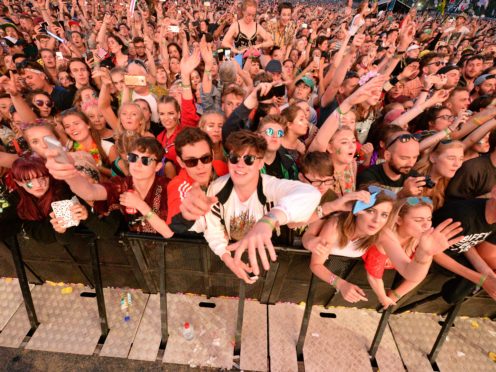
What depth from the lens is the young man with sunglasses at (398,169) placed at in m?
2.80

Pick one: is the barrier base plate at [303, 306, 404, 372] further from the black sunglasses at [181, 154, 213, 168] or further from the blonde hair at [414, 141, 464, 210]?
the black sunglasses at [181, 154, 213, 168]

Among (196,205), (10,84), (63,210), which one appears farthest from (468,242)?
(10,84)

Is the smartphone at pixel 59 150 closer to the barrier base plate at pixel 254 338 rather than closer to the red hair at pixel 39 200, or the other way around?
the red hair at pixel 39 200

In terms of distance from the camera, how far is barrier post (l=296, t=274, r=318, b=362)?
8.29ft

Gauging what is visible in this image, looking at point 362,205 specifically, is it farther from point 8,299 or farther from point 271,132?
point 8,299

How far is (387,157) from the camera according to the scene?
3.00 m

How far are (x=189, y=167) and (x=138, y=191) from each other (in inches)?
23.6

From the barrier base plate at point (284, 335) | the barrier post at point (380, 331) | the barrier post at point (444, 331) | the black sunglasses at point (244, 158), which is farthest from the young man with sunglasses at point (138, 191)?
the barrier post at point (444, 331)

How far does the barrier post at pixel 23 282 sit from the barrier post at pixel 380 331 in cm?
374

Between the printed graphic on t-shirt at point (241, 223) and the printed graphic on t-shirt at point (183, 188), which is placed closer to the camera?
the printed graphic on t-shirt at point (241, 223)

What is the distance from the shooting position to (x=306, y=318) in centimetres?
271

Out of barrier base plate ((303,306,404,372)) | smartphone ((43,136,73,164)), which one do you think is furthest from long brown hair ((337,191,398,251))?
smartphone ((43,136,73,164))

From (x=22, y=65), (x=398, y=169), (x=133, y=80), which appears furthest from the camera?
(x=22, y=65)

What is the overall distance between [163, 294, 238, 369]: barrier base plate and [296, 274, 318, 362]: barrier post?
0.74m
